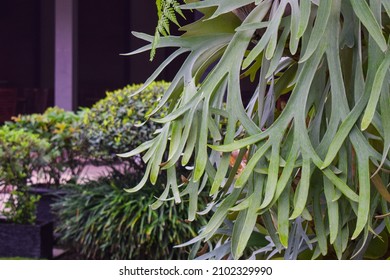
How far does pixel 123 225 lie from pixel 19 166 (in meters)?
0.75

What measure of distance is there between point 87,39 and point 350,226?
8.44m

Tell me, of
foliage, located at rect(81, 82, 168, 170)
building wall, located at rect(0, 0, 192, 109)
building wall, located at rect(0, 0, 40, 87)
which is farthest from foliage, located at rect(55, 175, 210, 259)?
building wall, located at rect(0, 0, 40, 87)

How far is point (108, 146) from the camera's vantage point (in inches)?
137

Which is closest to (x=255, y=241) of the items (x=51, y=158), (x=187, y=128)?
(x=187, y=128)

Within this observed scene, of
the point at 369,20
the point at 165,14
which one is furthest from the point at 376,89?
the point at 165,14

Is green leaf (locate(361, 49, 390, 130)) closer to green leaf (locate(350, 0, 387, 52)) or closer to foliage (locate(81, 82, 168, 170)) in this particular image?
green leaf (locate(350, 0, 387, 52))

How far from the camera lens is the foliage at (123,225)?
122 inches

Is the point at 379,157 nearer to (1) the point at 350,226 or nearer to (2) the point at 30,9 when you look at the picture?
(1) the point at 350,226

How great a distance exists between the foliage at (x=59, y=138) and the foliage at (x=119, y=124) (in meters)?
0.19

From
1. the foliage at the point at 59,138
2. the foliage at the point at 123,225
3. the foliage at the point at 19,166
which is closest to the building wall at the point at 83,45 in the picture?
the foliage at the point at 59,138

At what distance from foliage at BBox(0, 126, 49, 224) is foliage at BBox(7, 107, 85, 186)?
102 millimetres

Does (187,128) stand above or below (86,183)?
above

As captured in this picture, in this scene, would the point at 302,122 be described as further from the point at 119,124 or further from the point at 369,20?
the point at 119,124

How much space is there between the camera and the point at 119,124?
3.46m
